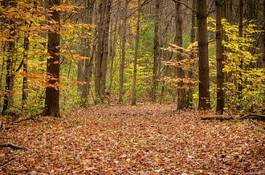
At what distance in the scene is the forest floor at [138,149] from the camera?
26.2ft

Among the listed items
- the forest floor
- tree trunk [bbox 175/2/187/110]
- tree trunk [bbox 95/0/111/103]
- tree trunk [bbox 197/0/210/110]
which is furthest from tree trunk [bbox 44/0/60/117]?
tree trunk [bbox 95/0/111/103]

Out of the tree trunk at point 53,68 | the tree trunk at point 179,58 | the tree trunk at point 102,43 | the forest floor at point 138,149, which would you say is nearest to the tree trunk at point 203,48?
the forest floor at point 138,149

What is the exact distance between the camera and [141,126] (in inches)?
544

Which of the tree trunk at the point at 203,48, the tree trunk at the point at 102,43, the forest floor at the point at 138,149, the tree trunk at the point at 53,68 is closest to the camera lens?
the forest floor at the point at 138,149

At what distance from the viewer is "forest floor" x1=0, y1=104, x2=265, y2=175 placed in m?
7.99

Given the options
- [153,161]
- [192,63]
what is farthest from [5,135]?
[192,63]

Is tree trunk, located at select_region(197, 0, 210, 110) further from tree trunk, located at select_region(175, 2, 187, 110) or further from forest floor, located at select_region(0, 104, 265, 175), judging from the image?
tree trunk, located at select_region(175, 2, 187, 110)

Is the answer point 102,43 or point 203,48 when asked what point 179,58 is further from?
point 102,43

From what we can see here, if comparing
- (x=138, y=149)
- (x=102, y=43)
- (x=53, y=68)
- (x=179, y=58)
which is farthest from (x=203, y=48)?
(x=102, y=43)

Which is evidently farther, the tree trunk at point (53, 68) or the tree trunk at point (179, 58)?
the tree trunk at point (179, 58)

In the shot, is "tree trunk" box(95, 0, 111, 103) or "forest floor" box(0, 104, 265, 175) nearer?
"forest floor" box(0, 104, 265, 175)

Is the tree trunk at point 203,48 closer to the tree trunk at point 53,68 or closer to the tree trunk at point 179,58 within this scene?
the tree trunk at point 179,58

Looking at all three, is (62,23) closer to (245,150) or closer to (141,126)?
(141,126)

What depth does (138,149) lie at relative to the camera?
32.1 ft
